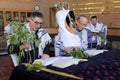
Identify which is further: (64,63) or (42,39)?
(42,39)

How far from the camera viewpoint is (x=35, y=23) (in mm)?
2113

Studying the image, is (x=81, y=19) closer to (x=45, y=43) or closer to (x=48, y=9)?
(x=45, y=43)

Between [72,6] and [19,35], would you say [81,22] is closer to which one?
[19,35]

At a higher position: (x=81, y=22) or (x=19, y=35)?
(x=81, y=22)

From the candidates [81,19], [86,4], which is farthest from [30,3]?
[81,19]

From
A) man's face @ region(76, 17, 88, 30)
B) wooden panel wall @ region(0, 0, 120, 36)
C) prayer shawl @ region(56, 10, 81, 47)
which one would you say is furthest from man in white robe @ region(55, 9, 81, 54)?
wooden panel wall @ region(0, 0, 120, 36)

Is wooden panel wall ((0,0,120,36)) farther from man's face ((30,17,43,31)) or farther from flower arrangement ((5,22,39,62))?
flower arrangement ((5,22,39,62))

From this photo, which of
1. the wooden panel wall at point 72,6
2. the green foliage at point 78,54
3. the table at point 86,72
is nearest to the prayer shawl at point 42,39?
the green foliage at point 78,54

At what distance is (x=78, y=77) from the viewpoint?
1.40 m

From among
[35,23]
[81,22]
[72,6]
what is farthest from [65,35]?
[72,6]

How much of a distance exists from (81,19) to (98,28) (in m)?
3.05

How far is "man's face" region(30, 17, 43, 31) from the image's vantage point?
2085mm

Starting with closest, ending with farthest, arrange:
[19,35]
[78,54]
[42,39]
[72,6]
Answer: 1. [19,35]
2. [78,54]
3. [42,39]
4. [72,6]

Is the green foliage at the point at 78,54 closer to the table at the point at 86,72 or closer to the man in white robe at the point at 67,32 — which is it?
the man in white robe at the point at 67,32
